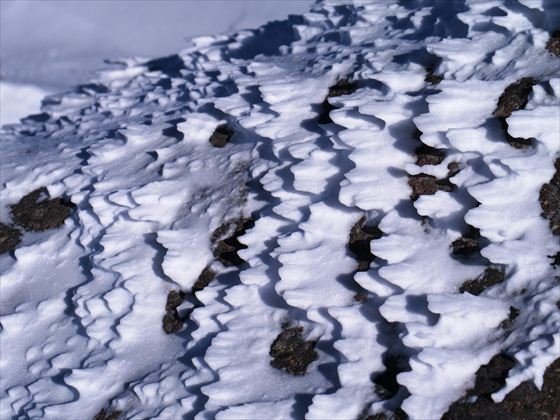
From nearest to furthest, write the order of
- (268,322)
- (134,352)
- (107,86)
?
1. (268,322)
2. (134,352)
3. (107,86)

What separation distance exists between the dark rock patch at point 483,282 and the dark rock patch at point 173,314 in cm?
156

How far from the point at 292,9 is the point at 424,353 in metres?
5.63

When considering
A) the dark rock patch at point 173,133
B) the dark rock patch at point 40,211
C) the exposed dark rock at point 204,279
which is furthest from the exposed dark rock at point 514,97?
the dark rock patch at point 40,211

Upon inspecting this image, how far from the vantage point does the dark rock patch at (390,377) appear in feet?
11.0

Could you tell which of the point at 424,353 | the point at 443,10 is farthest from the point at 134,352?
the point at 443,10

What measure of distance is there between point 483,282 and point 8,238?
129 inches

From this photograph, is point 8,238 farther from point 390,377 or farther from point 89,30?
point 89,30

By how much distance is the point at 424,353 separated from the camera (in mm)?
3232

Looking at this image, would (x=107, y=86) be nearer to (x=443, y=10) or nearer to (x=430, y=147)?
(x=443, y=10)

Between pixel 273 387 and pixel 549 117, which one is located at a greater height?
pixel 549 117

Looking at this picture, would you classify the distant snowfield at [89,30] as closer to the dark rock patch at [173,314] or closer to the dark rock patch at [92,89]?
the dark rock patch at [92,89]

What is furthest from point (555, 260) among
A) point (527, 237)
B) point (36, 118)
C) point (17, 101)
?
point (17, 101)

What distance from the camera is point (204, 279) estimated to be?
4363 millimetres

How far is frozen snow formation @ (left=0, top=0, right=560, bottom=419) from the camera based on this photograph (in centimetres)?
343
